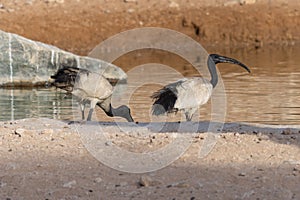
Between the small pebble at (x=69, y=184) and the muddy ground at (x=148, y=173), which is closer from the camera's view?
the muddy ground at (x=148, y=173)

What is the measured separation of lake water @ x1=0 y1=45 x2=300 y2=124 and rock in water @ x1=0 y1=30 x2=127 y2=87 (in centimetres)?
65

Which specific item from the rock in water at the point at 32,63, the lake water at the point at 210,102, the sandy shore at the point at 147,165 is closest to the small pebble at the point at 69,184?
the sandy shore at the point at 147,165

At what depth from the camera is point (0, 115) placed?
12.6 metres

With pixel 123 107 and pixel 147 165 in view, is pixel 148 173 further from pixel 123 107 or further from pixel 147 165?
pixel 123 107

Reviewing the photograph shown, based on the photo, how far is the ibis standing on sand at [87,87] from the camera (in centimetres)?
1180

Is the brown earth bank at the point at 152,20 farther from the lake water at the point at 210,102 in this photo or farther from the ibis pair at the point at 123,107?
the ibis pair at the point at 123,107

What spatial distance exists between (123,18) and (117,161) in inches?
631

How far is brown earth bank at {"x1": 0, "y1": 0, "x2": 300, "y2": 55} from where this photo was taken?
22703 mm

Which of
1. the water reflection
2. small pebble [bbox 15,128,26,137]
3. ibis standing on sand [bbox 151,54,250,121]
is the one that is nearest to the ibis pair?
ibis standing on sand [bbox 151,54,250,121]

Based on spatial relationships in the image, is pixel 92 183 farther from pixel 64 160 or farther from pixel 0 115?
pixel 0 115

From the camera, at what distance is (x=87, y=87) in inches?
470

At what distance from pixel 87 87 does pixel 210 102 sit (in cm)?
248

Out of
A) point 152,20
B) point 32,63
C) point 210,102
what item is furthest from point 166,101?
point 152,20

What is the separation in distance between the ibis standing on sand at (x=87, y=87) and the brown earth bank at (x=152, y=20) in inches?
384
